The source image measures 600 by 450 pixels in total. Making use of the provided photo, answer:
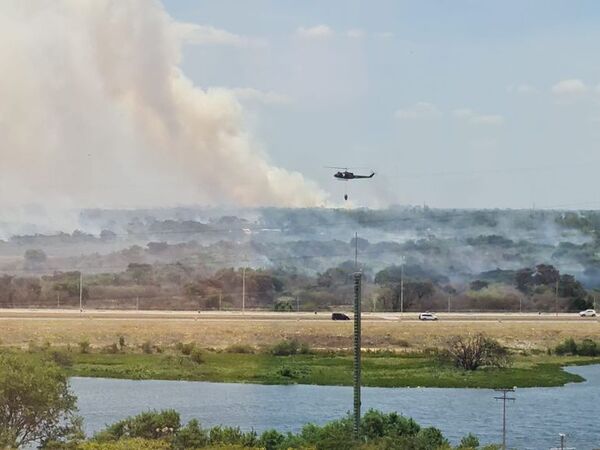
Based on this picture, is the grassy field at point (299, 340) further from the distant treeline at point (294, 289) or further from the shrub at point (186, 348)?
the distant treeline at point (294, 289)

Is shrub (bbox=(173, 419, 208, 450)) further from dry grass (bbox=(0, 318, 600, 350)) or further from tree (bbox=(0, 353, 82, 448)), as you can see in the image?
dry grass (bbox=(0, 318, 600, 350))

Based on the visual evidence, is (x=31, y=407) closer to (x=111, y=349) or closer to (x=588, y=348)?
(x=111, y=349)

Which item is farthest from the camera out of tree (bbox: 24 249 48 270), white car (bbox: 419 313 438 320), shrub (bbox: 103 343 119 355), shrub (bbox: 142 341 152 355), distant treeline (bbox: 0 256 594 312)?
tree (bbox: 24 249 48 270)

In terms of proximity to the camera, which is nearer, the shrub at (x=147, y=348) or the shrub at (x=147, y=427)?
the shrub at (x=147, y=427)

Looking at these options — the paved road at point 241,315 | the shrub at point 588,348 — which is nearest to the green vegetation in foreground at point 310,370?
the shrub at point 588,348

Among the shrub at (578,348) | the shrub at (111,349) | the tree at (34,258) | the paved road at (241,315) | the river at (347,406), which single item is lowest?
the river at (347,406)

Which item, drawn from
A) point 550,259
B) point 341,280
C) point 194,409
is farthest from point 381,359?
point 550,259

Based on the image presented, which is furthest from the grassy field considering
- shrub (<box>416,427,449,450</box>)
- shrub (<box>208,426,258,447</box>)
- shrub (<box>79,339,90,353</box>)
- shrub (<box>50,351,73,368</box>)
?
shrub (<box>208,426,258,447</box>)
